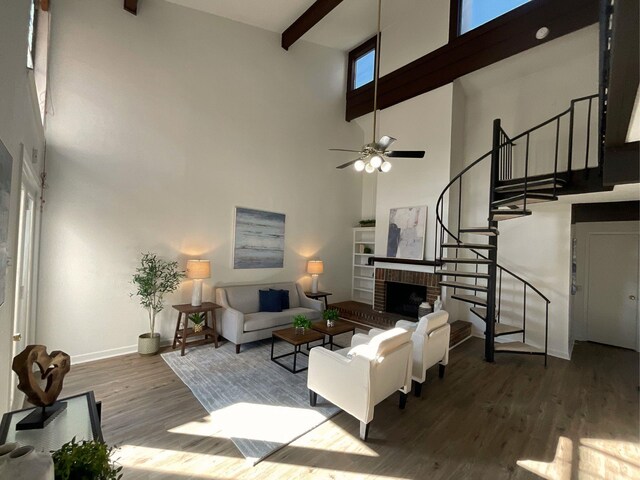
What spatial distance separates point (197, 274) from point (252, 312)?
116 centimetres

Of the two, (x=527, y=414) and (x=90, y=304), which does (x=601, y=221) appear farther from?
(x=90, y=304)

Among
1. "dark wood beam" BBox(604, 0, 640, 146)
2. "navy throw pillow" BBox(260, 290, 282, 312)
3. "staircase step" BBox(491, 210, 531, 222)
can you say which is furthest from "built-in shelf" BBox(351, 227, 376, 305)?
"dark wood beam" BBox(604, 0, 640, 146)

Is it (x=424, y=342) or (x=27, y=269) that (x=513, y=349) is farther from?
(x=27, y=269)

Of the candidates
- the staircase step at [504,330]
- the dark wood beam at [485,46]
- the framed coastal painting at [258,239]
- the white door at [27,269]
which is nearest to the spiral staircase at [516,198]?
the staircase step at [504,330]

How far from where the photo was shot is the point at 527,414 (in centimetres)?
285

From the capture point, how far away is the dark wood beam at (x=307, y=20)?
471cm

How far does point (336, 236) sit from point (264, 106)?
3132 mm

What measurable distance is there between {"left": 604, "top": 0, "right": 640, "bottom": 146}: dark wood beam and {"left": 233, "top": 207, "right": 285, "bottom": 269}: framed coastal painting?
467cm

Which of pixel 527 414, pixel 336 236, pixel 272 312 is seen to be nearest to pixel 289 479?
pixel 527 414

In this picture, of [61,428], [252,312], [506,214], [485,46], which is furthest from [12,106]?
[485,46]

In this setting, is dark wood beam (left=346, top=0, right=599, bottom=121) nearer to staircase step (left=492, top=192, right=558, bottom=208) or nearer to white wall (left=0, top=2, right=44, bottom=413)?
staircase step (left=492, top=192, right=558, bottom=208)

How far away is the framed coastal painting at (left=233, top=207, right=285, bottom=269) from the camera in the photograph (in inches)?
204

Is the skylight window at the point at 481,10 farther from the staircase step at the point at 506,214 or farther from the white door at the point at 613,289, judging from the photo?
the white door at the point at 613,289

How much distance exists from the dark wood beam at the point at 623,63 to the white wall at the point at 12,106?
2.87 metres
